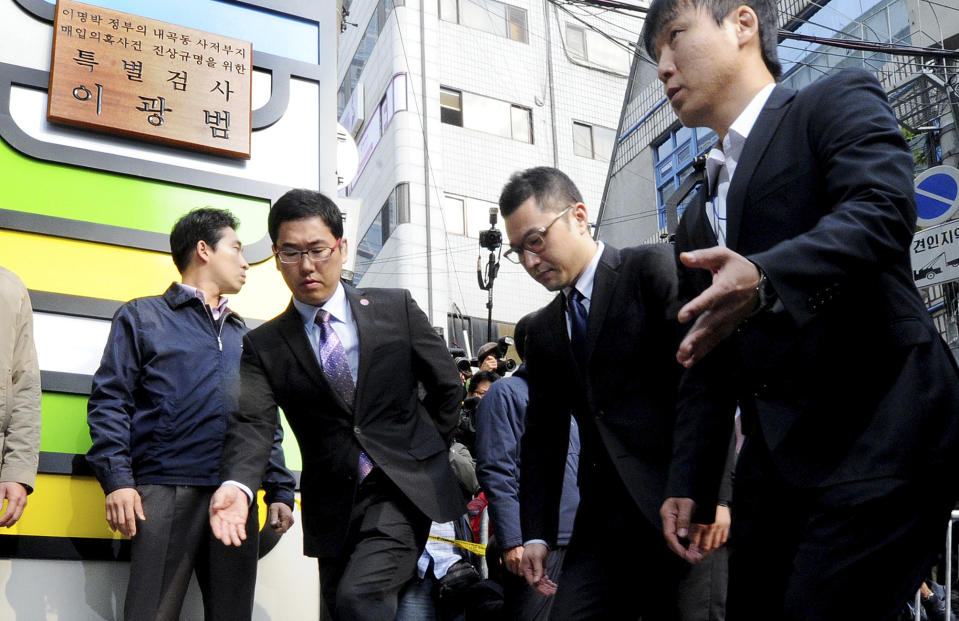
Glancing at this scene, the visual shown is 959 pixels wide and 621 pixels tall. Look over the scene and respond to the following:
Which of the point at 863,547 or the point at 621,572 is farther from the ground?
the point at 863,547

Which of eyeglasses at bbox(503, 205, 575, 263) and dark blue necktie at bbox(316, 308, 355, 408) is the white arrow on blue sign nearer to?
eyeglasses at bbox(503, 205, 575, 263)

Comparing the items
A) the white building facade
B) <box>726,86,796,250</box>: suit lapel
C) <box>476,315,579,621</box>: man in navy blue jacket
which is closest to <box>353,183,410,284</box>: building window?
the white building facade

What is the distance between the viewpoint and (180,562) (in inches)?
169

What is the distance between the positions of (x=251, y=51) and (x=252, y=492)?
11.6 ft

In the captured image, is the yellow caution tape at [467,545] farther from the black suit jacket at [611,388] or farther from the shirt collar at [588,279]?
the shirt collar at [588,279]

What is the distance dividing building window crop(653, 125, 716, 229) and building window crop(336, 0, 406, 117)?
27.2ft

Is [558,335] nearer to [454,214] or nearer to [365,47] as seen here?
[454,214]

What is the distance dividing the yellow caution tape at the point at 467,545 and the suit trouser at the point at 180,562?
1.40m

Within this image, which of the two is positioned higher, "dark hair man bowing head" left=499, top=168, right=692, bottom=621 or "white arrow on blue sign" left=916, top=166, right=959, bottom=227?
"white arrow on blue sign" left=916, top=166, right=959, bottom=227

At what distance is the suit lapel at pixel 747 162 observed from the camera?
7.04 ft

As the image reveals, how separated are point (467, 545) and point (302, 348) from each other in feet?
7.41

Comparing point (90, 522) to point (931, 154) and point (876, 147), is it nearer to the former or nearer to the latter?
point (876, 147)

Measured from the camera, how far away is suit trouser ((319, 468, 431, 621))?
11.0 ft

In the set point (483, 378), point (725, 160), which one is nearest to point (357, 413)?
point (725, 160)
